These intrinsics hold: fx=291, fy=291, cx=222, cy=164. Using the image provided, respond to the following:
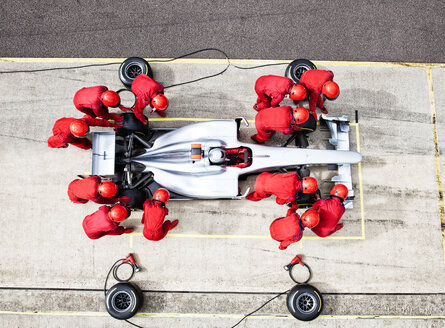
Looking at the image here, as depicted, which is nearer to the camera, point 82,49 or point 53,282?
point 53,282

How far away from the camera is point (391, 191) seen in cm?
592

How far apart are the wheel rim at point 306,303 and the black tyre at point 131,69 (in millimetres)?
5216

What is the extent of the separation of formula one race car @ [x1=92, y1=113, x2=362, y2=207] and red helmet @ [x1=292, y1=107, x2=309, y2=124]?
654 millimetres

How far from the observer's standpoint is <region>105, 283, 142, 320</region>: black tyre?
5.26m

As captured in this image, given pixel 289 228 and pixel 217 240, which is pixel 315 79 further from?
pixel 217 240

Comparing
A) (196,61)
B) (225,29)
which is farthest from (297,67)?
(196,61)

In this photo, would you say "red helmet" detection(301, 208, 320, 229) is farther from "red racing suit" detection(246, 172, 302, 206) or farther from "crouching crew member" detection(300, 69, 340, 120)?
"crouching crew member" detection(300, 69, 340, 120)

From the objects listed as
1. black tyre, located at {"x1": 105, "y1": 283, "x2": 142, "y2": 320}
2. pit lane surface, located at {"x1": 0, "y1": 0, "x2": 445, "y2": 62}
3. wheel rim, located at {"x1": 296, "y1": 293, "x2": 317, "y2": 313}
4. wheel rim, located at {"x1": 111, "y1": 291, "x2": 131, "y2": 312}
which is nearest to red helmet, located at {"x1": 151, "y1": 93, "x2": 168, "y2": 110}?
pit lane surface, located at {"x1": 0, "y1": 0, "x2": 445, "y2": 62}

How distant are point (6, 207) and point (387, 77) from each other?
27.3ft

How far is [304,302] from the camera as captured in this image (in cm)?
542

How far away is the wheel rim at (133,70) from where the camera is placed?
5.77 m

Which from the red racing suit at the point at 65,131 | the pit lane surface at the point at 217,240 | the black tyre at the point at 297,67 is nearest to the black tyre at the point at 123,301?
the pit lane surface at the point at 217,240

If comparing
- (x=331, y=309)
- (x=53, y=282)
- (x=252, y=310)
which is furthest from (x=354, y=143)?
(x=53, y=282)

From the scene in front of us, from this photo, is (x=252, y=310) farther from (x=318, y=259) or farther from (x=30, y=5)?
(x=30, y=5)
